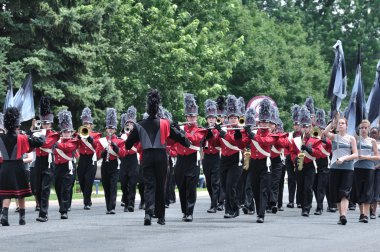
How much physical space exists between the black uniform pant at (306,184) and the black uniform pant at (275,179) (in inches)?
18.3

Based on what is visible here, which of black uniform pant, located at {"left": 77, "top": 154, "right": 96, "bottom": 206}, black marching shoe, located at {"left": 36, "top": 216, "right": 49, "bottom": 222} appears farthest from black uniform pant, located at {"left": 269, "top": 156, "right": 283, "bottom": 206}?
black marching shoe, located at {"left": 36, "top": 216, "right": 49, "bottom": 222}

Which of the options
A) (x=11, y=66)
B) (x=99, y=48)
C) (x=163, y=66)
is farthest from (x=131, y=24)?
(x=11, y=66)

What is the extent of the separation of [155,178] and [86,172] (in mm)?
6241

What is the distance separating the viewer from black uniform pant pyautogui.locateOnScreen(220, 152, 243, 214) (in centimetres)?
2191

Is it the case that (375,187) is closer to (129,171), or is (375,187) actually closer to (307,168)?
(307,168)

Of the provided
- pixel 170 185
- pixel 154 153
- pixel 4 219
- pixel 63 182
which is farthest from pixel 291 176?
pixel 4 219

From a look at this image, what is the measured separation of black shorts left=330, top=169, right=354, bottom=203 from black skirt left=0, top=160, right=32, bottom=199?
520 cm

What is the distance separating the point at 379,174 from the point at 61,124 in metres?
6.25

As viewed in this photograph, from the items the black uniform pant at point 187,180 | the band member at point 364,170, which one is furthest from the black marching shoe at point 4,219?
the band member at point 364,170

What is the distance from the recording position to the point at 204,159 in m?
24.6

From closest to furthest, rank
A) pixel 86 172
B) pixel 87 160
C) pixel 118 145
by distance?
pixel 118 145 < pixel 87 160 < pixel 86 172

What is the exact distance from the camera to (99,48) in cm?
3775

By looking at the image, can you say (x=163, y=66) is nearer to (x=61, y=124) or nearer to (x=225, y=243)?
(x=61, y=124)

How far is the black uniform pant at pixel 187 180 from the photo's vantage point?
68.2 ft
